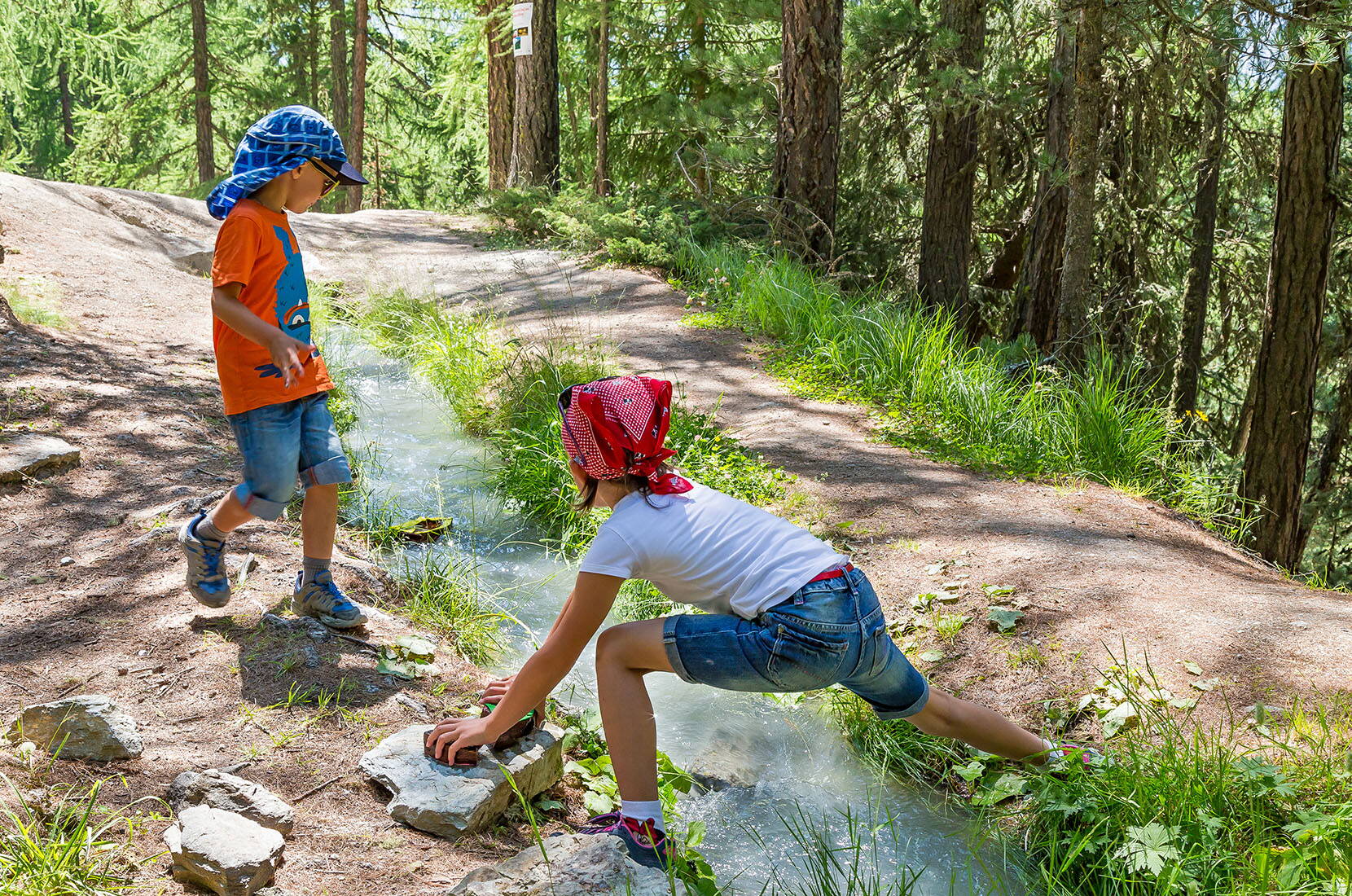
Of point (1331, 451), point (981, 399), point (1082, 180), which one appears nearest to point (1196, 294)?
point (1331, 451)

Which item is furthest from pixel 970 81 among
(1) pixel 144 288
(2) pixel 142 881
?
(2) pixel 142 881

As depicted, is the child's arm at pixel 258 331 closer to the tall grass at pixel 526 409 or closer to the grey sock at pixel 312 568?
the grey sock at pixel 312 568

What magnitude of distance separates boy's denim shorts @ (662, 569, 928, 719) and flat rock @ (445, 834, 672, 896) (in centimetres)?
43

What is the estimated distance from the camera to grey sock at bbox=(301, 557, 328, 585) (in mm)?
3193

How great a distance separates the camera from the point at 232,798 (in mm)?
2232

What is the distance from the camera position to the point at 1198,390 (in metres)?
12.3

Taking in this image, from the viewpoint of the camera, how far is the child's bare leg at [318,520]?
10.4 feet

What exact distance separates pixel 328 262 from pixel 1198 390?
10341 millimetres

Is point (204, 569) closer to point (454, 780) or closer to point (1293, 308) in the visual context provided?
point (454, 780)

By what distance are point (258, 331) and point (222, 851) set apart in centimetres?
145

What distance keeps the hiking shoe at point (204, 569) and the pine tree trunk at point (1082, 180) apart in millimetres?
5579

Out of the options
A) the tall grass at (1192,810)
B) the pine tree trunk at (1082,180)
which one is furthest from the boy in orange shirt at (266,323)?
the pine tree trunk at (1082,180)

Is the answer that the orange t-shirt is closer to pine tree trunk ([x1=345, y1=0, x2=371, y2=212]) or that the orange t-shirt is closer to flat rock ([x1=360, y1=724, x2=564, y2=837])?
flat rock ([x1=360, y1=724, x2=564, y2=837])

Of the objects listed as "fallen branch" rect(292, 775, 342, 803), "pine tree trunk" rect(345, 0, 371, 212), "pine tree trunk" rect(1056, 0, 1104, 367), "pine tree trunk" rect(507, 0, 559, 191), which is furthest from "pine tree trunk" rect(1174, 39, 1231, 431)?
"pine tree trunk" rect(345, 0, 371, 212)
